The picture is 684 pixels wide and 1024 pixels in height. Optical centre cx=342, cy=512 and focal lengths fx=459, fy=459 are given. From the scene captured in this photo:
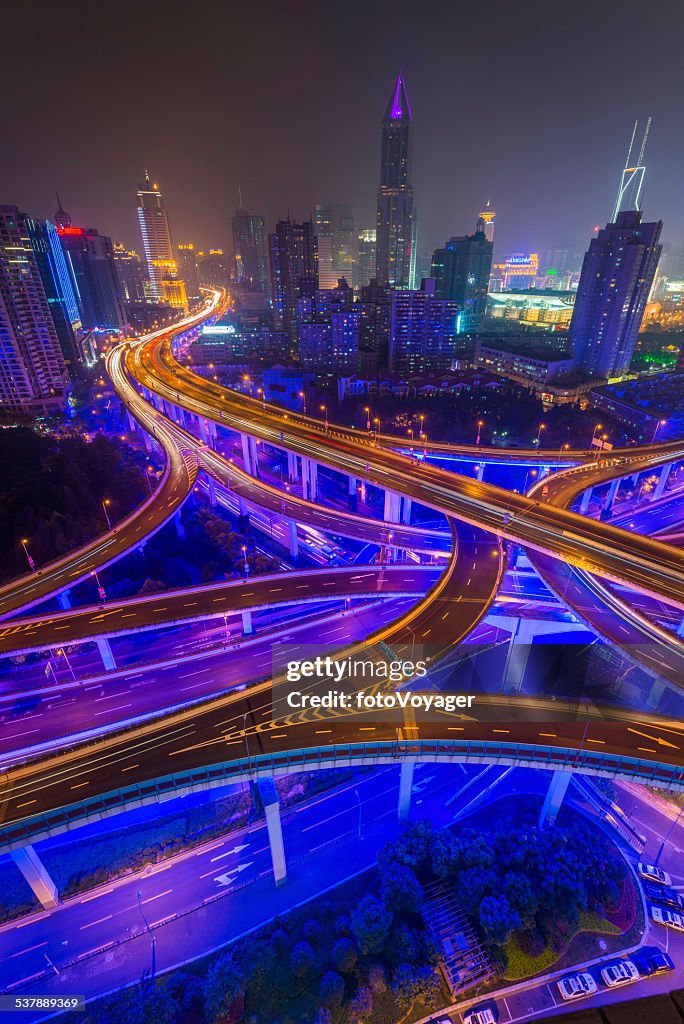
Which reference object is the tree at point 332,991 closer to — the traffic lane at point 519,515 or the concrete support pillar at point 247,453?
the traffic lane at point 519,515

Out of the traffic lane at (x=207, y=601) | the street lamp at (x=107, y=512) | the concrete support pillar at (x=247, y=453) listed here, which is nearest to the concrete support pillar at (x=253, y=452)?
the concrete support pillar at (x=247, y=453)

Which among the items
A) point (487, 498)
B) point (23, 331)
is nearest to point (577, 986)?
point (487, 498)

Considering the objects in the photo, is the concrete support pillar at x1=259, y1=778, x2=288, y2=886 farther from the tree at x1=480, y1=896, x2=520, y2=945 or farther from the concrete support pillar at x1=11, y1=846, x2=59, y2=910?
the concrete support pillar at x1=11, y1=846, x2=59, y2=910

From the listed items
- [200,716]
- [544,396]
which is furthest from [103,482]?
[544,396]

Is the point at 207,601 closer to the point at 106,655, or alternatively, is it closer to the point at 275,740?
the point at 106,655

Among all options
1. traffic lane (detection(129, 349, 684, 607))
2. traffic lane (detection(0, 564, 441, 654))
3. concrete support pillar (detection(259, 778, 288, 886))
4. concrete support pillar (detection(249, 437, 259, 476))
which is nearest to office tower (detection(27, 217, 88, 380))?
concrete support pillar (detection(249, 437, 259, 476))

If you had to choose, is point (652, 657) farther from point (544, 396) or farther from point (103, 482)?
point (544, 396)
